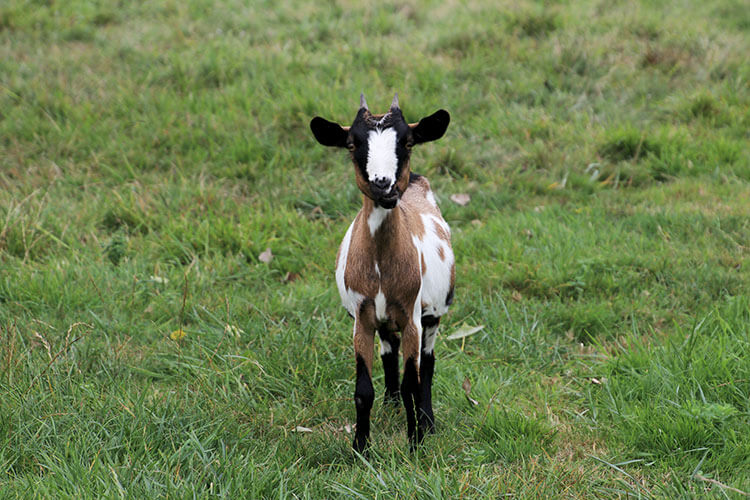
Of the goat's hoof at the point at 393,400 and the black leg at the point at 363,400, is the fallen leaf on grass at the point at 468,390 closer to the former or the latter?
the goat's hoof at the point at 393,400

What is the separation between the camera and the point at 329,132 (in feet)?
9.68

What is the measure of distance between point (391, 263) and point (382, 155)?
1.59 feet

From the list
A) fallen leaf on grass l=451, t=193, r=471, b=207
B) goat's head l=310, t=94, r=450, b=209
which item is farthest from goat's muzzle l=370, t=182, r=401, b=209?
fallen leaf on grass l=451, t=193, r=471, b=207

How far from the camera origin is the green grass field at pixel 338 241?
3238mm

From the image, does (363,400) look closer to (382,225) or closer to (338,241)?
(382,225)

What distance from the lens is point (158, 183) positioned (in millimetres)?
6074

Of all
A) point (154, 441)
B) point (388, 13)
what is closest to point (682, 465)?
point (154, 441)

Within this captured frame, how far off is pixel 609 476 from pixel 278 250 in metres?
2.98

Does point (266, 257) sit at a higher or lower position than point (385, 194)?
lower

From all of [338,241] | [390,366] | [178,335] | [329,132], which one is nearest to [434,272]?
[390,366]

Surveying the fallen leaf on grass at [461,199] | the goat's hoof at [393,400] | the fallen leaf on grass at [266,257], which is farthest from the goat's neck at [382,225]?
the fallen leaf on grass at [461,199]

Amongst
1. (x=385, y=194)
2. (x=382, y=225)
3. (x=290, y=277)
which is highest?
(x=385, y=194)

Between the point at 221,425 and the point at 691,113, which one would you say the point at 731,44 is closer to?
the point at 691,113

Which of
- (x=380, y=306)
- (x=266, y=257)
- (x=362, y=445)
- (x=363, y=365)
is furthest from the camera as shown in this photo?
(x=266, y=257)
